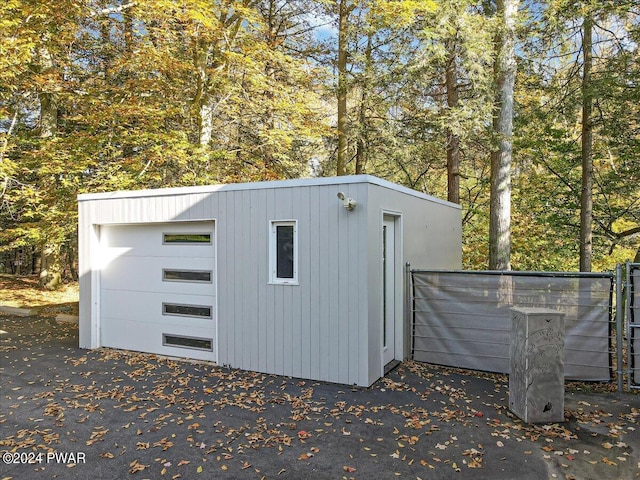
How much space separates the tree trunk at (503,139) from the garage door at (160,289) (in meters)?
5.34

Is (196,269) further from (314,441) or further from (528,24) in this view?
(528,24)

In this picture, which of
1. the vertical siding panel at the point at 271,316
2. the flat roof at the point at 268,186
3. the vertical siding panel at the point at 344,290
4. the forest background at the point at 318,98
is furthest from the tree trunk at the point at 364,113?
the vertical siding panel at the point at 344,290

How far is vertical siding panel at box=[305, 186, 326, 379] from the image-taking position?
4883 millimetres

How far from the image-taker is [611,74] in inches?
289

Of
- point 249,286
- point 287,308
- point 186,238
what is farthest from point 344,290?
point 186,238

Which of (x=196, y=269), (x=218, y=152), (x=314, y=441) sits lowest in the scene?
(x=314, y=441)

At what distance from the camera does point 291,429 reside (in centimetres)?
→ 361

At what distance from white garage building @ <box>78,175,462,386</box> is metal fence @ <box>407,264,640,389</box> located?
1.39 feet

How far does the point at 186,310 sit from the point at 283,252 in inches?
72.4

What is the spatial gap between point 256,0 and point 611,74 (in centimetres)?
762

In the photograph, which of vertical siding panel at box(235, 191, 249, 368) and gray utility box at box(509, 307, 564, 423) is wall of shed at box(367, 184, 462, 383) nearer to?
gray utility box at box(509, 307, 564, 423)

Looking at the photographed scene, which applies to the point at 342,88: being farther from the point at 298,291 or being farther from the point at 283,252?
the point at 298,291

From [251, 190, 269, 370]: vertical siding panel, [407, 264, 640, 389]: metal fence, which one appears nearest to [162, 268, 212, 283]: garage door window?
[251, 190, 269, 370]: vertical siding panel

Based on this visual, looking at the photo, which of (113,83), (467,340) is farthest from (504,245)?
(113,83)
